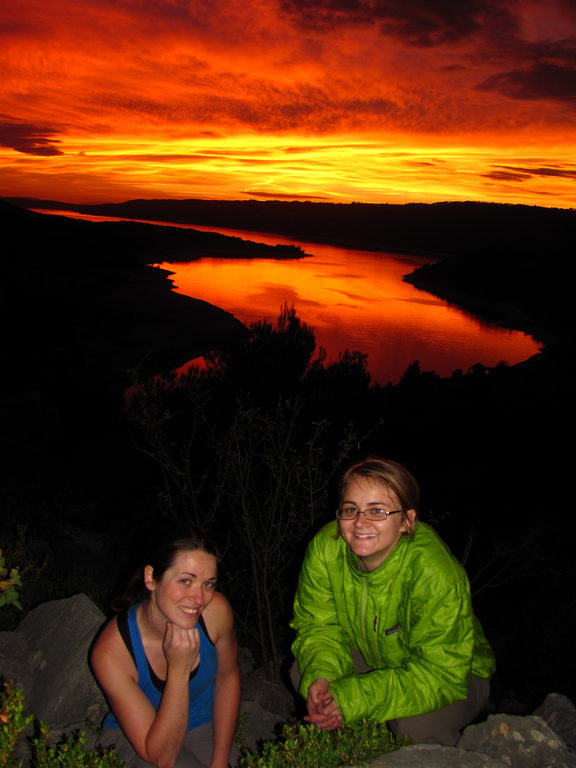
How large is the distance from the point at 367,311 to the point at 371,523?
48.2 m

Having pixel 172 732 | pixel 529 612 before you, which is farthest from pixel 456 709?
pixel 529 612

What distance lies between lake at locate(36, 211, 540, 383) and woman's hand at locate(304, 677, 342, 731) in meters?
29.4

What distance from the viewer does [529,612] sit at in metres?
6.95

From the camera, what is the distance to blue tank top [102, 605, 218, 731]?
2.27 metres

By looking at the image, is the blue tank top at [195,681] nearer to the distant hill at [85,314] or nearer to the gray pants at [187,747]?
the gray pants at [187,747]

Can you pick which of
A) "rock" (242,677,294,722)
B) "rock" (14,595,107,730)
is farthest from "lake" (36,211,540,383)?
"rock" (14,595,107,730)

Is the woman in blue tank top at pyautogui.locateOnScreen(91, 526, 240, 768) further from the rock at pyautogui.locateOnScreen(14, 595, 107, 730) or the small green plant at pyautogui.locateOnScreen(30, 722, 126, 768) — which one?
the rock at pyautogui.locateOnScreen(14, 595, 107, 730)

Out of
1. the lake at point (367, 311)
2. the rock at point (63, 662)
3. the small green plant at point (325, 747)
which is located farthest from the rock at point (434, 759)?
the lake at point (367, 311)

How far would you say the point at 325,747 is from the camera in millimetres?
1915

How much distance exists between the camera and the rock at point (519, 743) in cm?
204

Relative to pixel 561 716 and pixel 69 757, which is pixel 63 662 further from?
pixel 561 716

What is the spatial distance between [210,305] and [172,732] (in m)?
47.5

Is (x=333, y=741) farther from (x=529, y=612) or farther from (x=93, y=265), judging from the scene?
(x=93, y=265)

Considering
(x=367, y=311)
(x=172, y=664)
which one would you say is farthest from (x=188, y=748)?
(x=367, y=311)
